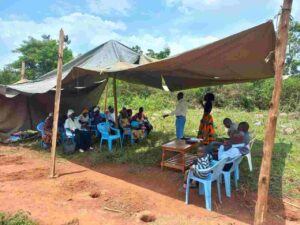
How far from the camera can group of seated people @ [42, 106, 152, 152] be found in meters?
6.85

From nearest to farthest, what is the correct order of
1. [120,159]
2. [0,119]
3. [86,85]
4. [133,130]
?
[120,159] < [133,130] < [0,119] < [86,85]

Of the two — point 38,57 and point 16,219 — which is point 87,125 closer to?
point 16,219

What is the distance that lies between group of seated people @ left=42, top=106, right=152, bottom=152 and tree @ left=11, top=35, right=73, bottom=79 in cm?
1604

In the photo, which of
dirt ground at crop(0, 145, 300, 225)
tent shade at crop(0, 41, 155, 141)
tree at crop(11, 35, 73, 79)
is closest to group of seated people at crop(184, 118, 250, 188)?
dirt ground at crop(0, 145, 300, 225)

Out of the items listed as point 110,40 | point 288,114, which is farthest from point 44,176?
point 288,114

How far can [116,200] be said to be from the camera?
13.1 feet

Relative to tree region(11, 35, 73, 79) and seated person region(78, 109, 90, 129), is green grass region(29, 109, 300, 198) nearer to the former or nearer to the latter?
seated person region(78, 109, 90, 129)

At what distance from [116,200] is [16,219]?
1.33 metres

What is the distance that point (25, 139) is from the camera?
8.35m

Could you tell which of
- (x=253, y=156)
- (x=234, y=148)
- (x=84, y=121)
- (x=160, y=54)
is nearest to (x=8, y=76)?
(x=160, y=54)

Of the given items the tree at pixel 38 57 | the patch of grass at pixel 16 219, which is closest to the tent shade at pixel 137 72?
the patch of grass at pixel 16 219

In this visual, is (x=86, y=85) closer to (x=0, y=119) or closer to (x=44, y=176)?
(x=0, y=119)

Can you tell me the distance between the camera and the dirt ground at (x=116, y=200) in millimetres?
3441

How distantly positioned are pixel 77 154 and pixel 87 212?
3.17 meters
